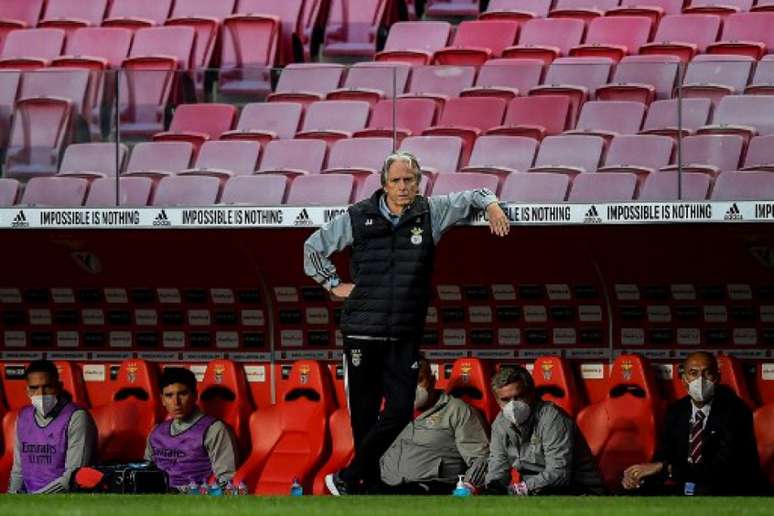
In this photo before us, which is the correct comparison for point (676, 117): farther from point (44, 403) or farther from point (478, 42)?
point (478, 42)

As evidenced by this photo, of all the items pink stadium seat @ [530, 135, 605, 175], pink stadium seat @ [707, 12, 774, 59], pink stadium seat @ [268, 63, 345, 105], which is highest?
pink stadium seat @ [707, 12, 774, 59]

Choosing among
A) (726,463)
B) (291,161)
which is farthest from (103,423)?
(726,463)

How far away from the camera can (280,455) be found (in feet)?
42.7

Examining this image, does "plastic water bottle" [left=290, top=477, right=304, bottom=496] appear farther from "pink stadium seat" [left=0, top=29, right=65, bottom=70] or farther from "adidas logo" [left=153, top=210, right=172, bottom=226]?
"pink stadium seat" [left=0, top=29, right=65, bottom=70]

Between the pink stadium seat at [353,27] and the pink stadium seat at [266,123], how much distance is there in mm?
4100

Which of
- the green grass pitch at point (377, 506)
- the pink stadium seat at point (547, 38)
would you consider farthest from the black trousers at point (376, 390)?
the pink stadium seat at point (547, 38)

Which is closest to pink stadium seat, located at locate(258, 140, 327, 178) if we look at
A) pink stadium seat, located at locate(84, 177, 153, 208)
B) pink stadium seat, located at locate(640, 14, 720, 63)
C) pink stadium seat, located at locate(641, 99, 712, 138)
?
pink stadium seat, located at locate(84, 177, 153, 208)

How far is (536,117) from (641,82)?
0.78 meters

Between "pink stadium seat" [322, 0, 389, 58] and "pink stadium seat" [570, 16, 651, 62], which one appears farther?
"pink stadium seat" [322, 0, 389, 58]

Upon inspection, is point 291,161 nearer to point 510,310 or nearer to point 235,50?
point 510,310

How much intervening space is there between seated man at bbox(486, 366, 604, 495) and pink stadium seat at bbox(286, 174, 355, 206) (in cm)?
144

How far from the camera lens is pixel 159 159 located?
12688 mm

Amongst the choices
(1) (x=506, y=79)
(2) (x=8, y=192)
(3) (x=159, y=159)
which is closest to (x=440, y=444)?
(1) (x=506, y=79)

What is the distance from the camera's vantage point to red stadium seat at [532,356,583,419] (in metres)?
12.6
